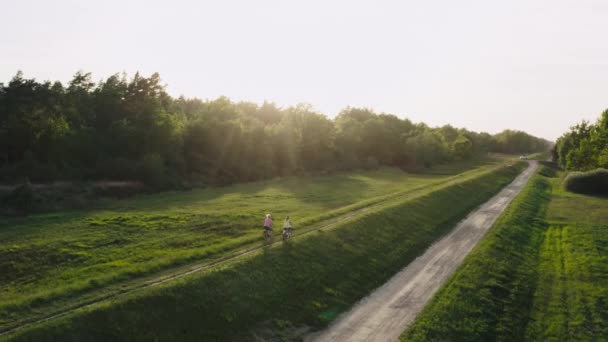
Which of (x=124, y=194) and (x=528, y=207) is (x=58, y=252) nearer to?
(x=124, y=194)

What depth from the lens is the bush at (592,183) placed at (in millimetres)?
70812

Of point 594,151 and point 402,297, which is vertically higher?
point 594,151

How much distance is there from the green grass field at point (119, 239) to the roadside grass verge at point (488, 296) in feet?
43.1

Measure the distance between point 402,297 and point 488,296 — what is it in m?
5.34

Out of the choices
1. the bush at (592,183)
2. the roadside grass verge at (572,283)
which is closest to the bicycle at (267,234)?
the roadside grass verge at (572,283)

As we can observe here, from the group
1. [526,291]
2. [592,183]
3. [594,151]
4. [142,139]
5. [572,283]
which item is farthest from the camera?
[594,151]

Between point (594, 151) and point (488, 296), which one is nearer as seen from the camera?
point (488, 296)

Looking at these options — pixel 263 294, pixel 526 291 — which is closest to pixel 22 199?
pixel 263 294

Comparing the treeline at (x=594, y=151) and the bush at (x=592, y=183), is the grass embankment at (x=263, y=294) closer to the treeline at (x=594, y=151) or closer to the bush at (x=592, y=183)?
the bush at (x=592, y=183)

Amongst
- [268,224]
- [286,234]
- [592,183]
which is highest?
[592,183]

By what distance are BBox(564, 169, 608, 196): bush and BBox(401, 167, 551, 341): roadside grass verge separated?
42.8m

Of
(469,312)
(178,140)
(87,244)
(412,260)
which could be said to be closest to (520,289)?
(469,312)

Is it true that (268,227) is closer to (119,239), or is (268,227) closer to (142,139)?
(119,239)

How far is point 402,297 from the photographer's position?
23.9m
